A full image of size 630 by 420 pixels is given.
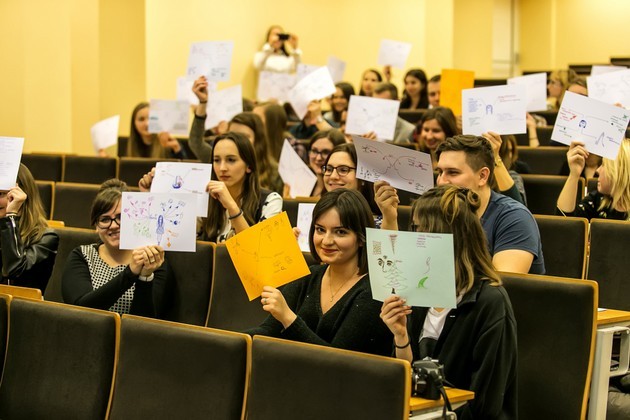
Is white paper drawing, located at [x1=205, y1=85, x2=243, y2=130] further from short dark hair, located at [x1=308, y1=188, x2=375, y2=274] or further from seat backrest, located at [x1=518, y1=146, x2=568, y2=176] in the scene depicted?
short dark hair, located at [x1=308, y1=188, x2=375, y2=274]

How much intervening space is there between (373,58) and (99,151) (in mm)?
6573

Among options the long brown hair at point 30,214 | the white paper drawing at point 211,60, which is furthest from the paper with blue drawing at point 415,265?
the white paper drawing at point 211,60

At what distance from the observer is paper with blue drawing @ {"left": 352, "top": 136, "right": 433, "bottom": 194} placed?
3.70 metres

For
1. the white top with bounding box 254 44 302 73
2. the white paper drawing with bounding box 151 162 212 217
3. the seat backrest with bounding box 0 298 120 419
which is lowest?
the seat backrest with bounding box 0 298 120 419

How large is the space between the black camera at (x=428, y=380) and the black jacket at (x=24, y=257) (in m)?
2.06

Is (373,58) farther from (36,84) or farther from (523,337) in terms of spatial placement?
(523,337)

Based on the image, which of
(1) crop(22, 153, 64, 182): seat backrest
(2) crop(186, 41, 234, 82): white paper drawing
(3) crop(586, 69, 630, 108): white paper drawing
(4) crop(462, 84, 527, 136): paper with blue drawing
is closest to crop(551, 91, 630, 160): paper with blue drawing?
(4) crop(462, 84, 527, 136): paper with blue drawing

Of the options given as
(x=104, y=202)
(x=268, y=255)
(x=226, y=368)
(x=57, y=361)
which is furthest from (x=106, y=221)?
(x=226, y=368)

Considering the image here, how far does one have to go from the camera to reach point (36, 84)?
895 centimetres

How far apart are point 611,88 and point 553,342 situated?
2857mm

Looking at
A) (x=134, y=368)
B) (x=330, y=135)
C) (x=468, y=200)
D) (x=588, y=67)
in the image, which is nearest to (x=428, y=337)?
(x=468, y=200)

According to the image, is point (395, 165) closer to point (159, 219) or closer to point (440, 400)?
point (159, 219)

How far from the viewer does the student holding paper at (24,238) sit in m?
4.07

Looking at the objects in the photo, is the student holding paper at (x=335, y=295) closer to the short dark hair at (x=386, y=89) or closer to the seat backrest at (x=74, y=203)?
the seat backrest at (x=74, y=203)
